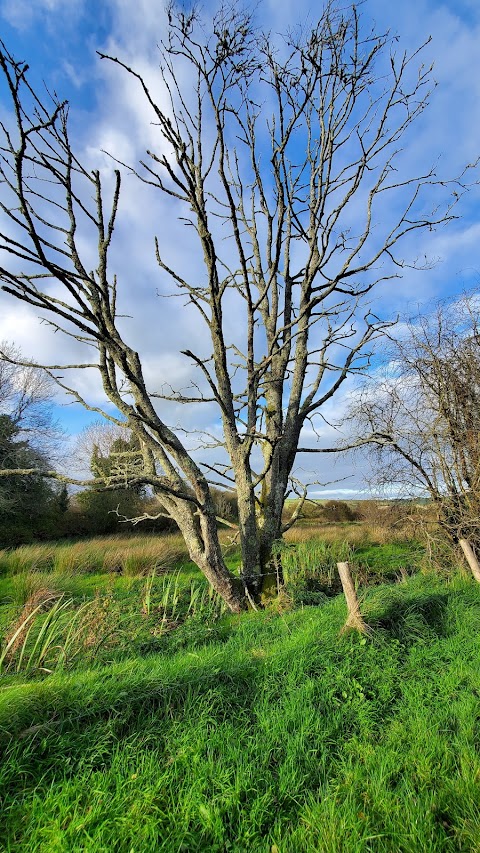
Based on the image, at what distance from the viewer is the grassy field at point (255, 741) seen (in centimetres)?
221

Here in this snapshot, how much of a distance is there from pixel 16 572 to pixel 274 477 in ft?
24.4

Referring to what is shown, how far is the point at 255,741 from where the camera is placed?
2.97 meters

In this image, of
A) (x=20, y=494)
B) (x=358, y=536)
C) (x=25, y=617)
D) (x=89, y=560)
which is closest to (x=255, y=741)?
(x=25, y=617)

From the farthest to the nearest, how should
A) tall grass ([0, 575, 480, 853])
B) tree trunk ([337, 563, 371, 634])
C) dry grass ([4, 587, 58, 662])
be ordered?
dry grass ([4, 587, 58, 662]) < tree trunk ([337, 563, 371, 634]) < tall grass ([0, 575, 480, 853])

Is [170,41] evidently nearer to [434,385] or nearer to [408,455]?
[434,385]

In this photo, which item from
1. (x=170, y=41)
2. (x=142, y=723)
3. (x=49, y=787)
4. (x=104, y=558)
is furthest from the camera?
(x=104, y=558)

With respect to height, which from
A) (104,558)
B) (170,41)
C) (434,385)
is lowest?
(104,558)

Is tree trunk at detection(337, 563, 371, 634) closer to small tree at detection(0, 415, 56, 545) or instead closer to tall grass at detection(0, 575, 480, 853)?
tall grass at detection(0, 575, 480, 853)

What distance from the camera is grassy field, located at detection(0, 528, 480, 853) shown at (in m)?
2.21

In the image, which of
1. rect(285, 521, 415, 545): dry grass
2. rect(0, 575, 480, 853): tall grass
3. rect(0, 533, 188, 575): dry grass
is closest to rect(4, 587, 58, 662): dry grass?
rect(0, 575, 480, 853): tall grass

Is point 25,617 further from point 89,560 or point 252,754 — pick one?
point 89,560

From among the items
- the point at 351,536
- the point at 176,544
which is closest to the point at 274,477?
the point at 176,544

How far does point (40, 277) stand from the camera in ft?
19.9

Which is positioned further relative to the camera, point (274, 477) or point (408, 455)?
point (408, 455)
